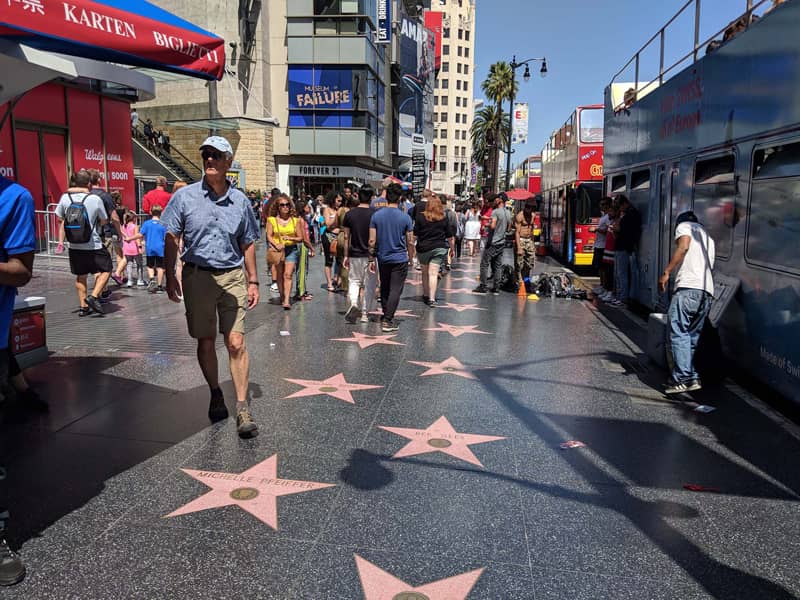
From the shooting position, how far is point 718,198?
23.1 feet

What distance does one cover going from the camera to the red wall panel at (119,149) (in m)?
19.4

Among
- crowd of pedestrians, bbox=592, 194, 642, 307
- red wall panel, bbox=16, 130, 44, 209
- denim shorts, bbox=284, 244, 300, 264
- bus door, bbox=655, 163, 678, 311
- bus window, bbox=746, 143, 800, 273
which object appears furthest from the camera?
red wall panel, bbox=16, 130, 44, 209

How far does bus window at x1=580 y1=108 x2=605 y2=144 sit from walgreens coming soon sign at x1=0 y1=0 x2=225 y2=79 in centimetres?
1397

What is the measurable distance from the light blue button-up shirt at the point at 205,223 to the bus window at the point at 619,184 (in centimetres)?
894

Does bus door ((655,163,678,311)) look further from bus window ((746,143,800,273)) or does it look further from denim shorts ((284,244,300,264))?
denim shorts ((284,244,300,264))

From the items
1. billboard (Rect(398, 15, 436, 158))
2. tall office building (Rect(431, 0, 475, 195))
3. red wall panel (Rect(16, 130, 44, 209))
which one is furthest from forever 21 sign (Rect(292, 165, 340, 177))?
tall office building (Rect(431, 0, 475, 195))

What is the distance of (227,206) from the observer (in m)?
4.62

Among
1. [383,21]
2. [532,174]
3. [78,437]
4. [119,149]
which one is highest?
[383,21]

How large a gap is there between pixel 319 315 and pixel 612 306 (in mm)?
5365

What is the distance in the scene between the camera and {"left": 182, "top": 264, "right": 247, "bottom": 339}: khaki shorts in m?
4.60

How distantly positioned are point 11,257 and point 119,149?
62.2 feet

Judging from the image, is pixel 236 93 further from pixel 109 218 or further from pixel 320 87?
pixel 109 218

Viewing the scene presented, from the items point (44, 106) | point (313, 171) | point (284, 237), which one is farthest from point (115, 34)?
point (313, 171)

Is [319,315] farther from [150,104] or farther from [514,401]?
[150,104]
